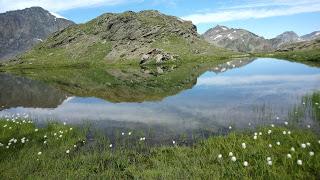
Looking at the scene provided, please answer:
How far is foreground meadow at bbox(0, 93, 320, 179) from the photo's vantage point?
16.1 metres

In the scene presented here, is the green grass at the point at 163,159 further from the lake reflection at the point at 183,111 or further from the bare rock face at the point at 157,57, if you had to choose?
the bare rock face at the point at 157,57

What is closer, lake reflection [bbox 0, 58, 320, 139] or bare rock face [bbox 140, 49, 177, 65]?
lake reflection [bbox 0, 58, 320, 139]

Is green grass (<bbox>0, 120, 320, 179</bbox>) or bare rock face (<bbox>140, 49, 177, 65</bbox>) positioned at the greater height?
green grass (<bbox>0, 120, 320, 179</bbox>)

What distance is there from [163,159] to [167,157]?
54cm

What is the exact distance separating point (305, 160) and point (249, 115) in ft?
44.1

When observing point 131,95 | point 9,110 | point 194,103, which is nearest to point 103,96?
point 131,95

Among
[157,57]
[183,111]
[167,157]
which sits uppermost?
[167,157]

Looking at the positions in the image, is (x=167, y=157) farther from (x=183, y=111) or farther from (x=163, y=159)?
(x=183, y=111)

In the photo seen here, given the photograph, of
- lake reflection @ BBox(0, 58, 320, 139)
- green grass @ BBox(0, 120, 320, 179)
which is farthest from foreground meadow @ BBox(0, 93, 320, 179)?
lake reflection @ BBox(0, 58, 320, 139)

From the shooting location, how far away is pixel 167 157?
19297 mm

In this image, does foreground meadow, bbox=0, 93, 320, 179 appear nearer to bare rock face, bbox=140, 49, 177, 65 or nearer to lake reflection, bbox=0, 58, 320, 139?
lake reflection, bbox=0, 58, 320, 139

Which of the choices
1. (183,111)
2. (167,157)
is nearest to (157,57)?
(183,111)

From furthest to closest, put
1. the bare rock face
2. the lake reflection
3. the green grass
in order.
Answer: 1. the bare rock face
2. the lake reflection
3. the green grass

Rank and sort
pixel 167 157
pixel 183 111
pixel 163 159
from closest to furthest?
pixel 163 159
pixel 167 157
pixel 183 111
